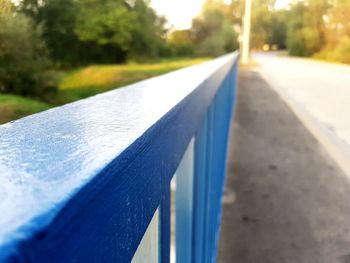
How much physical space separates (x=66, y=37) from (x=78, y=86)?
140mm

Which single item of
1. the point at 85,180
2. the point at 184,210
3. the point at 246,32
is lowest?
the point at 184,210

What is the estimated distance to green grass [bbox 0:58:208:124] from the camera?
852 mm

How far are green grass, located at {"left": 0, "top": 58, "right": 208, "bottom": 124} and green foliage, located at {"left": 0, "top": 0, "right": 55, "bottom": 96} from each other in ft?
0.09

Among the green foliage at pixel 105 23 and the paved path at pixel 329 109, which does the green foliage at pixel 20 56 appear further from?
the paved path at pixel 329 109

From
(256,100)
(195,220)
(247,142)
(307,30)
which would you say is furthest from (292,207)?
(256,100)

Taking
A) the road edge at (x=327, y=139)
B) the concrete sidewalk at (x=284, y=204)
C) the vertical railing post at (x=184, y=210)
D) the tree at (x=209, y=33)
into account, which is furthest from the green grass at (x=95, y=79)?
the road edge at (x=327, y=139)

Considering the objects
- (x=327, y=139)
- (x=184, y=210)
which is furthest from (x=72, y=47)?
(x=327, y=139)

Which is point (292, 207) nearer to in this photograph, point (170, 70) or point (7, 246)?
point (170, 70)

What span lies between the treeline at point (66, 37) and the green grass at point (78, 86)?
0.02 meters

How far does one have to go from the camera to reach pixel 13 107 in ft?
2.79

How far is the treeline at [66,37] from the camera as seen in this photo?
33.2 inches

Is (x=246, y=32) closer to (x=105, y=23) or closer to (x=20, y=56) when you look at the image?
(x=105, y=23)

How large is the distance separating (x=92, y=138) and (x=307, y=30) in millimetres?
9486

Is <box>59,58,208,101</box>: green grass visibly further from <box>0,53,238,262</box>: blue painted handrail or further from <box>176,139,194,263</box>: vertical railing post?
<box>176,139,194,263</box>: vertical railing post
